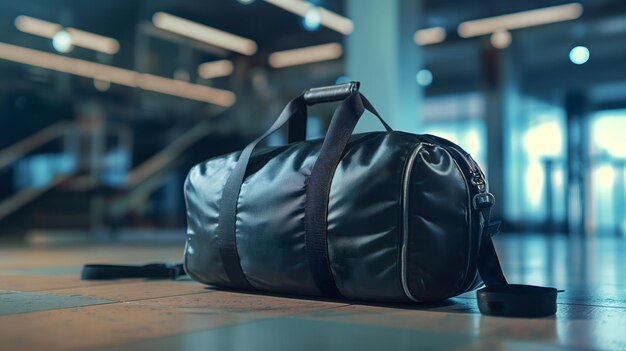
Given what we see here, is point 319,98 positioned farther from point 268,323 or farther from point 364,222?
point 268,323

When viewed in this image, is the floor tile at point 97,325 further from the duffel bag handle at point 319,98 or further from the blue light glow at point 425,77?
the blue light glow at point 425,77

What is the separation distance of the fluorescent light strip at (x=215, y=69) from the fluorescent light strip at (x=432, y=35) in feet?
14.2

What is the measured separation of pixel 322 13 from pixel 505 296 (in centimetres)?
866

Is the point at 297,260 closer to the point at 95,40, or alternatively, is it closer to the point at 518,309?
the point at 518,309

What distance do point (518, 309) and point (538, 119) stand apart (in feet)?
48.3

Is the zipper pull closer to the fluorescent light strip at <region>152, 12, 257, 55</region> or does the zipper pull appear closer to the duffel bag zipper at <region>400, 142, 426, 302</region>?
the duffel bag zipper at <region>400, 142, 426, 302</region>

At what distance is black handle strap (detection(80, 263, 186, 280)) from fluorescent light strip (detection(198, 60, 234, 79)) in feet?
36.4

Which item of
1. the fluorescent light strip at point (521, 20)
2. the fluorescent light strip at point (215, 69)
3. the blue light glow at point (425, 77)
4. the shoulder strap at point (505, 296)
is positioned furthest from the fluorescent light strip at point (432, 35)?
the shoulder strap at point (505, 296)

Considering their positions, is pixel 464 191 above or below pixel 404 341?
above

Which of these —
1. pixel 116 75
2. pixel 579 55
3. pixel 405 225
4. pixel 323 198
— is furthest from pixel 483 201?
pixel 579 55

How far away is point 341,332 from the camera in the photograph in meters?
1.20

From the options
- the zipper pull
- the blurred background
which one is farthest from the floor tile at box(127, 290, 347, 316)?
the blurred background

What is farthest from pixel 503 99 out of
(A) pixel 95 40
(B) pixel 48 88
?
(B) pixel 48 88

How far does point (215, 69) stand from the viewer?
13.5m
